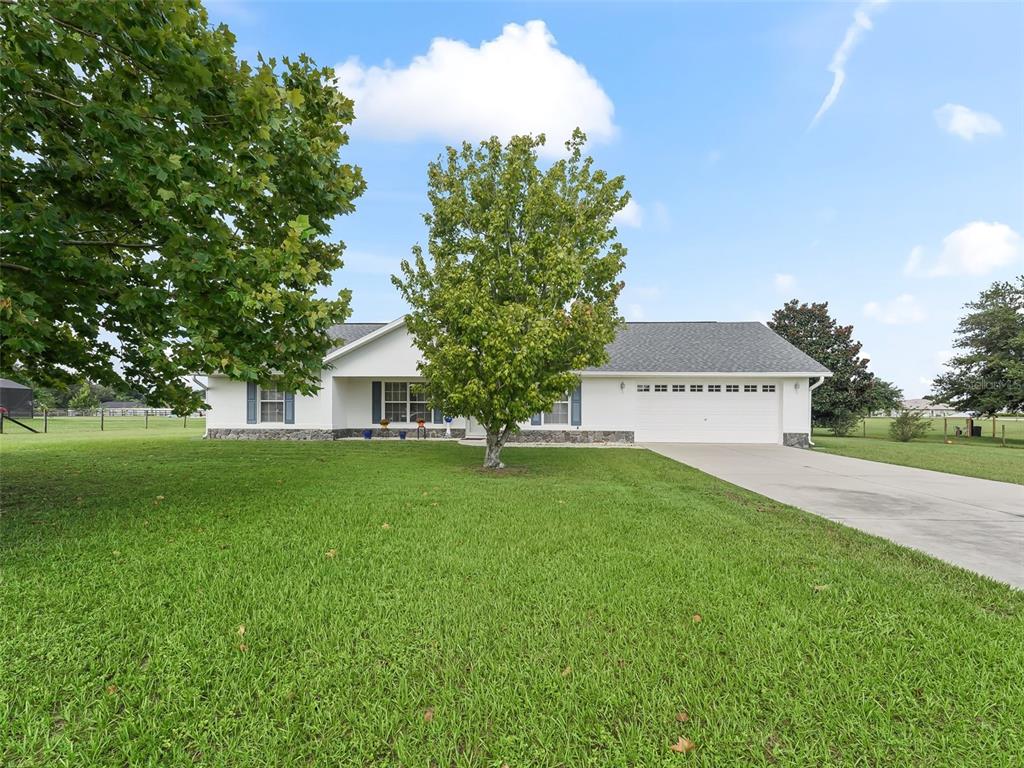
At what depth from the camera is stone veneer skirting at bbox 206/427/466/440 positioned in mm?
16406

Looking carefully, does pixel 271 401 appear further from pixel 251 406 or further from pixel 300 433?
pixel 300 433

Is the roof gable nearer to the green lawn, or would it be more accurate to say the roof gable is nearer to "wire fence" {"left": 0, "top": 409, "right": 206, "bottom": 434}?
the green lawn

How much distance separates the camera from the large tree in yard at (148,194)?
385 centimetres

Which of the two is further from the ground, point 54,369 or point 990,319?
point 990,319

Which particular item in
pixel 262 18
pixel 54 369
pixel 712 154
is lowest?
pixel 54 369

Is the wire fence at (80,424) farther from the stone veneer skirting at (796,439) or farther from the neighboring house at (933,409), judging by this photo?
the neighboring house at (933,409)

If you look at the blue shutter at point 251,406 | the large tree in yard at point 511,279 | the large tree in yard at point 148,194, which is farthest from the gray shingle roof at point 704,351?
the blue shutter at point 251,406

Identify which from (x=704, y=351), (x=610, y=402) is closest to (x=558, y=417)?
(x=610, y=402)

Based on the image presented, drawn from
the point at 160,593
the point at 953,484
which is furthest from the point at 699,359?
the point at 160,593

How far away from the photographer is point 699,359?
17.1m

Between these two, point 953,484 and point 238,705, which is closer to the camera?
point 238,705

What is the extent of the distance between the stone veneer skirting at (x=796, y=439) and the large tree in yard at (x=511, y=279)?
10190 mm

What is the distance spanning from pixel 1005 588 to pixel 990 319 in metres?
29.0

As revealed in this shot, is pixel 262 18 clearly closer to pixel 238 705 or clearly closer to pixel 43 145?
pixel 43 145
